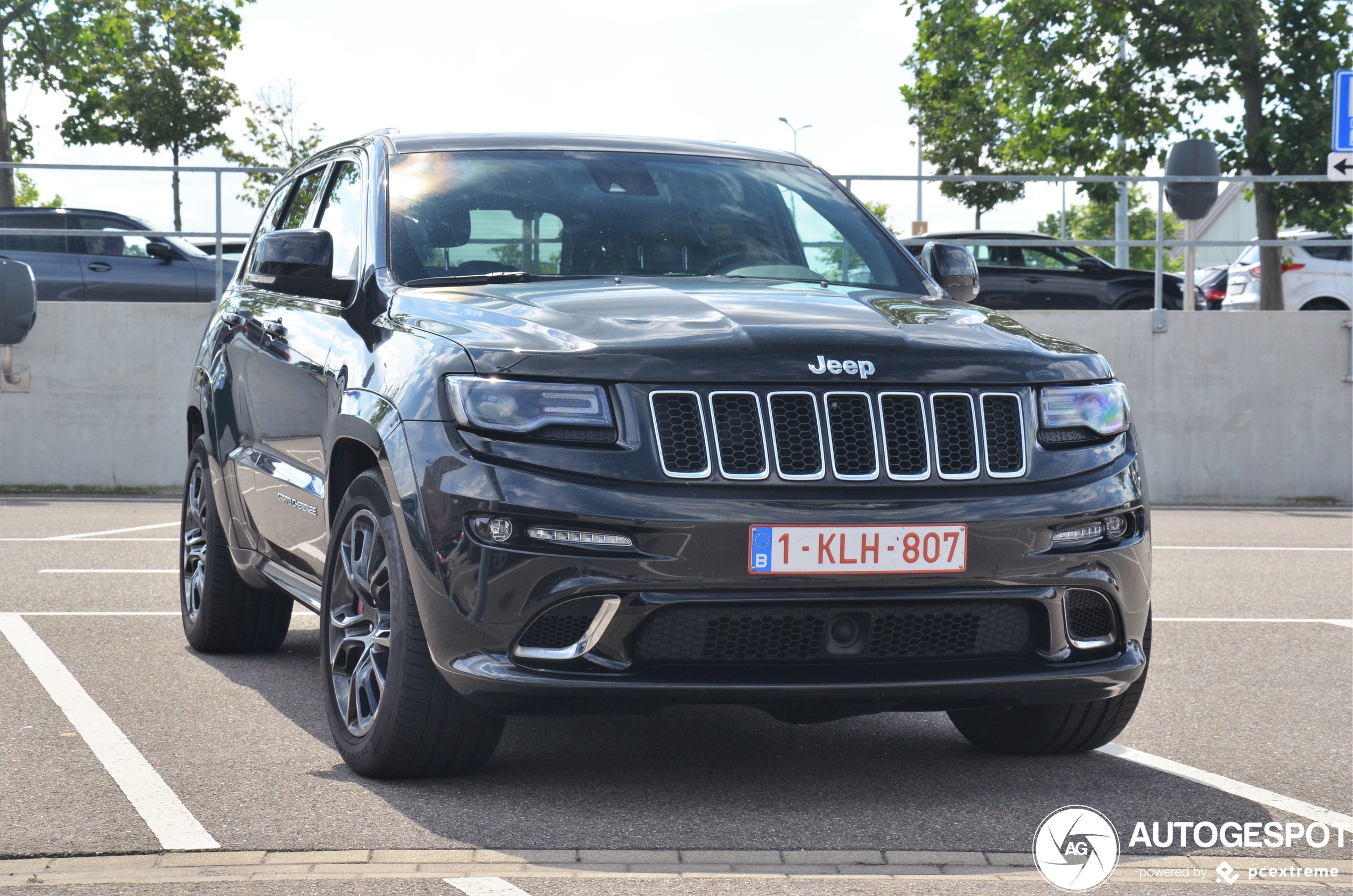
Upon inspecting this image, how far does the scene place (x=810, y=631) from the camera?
4094mm

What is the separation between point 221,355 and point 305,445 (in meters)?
1.46

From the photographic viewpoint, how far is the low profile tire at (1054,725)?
15.7ft

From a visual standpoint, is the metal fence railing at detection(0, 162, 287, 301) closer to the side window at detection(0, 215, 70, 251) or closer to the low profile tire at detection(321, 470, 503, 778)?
the side window at detection(0, 215, 70, 251)

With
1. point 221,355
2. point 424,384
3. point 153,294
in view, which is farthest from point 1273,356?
point 424,384

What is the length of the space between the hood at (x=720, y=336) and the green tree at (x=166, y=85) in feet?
93.5

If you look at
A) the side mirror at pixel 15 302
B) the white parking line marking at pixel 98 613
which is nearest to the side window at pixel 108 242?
the side mirror at pixel 15 302

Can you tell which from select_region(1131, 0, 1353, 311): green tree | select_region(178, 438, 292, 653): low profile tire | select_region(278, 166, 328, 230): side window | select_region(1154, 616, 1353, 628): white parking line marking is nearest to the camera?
select_region(278, 166, 328, 230): side window

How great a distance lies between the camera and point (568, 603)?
3992mm

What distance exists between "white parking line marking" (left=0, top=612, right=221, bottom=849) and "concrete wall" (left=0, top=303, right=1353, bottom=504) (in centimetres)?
919

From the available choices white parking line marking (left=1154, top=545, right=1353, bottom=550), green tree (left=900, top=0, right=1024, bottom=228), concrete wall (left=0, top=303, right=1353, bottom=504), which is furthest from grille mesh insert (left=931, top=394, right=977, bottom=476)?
green tree (left=900, top=0, right=1024, bottom=228)

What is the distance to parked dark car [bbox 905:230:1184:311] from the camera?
18406mm

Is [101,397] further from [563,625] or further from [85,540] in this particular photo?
[563,625]

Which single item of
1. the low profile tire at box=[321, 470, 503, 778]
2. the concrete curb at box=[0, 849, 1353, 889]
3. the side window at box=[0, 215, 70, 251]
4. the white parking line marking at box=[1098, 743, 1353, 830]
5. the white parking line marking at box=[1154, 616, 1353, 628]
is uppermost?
the side window at box=[0, 215, 70, 251]

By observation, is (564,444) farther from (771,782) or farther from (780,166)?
(780,166)
